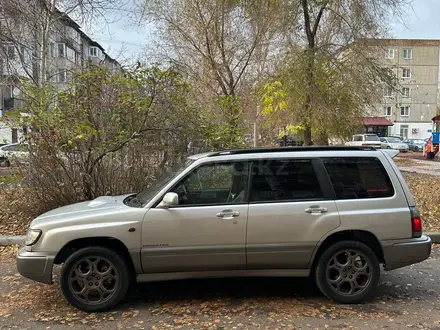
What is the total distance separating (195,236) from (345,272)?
5.51 feet

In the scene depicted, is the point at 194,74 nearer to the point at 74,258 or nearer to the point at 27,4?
the point at 27,4

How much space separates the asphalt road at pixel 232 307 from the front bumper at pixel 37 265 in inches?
16.1

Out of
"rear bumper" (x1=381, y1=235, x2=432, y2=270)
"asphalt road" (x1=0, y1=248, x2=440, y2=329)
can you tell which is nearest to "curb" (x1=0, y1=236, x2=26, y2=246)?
"asphalt road" (x1=0, y1=248, x2=440, y2=329)

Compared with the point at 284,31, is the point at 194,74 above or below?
below

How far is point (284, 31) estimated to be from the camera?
14391 millimetres

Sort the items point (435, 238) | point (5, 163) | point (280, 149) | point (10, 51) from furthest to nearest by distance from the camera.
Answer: point (10, 51) < point (5, 163) < point (435, 238) < point (280, 149)

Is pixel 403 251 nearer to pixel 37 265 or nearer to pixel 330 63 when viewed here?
pixel 37 265

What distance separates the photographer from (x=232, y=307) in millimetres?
4262

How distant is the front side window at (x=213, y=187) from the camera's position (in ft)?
14.1

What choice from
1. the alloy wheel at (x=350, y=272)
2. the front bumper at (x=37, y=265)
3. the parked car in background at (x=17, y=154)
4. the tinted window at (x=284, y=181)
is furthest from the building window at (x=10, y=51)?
the alloy wheel at (x=350, y=272)

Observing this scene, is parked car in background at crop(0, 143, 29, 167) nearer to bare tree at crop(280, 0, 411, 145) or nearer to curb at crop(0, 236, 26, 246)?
curb at crop(0, 236, 26, 246)

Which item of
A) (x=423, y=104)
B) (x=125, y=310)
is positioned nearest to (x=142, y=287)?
(x=125, y=310)

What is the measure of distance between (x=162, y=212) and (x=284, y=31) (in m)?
11.9

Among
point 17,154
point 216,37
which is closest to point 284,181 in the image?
point 17,154
